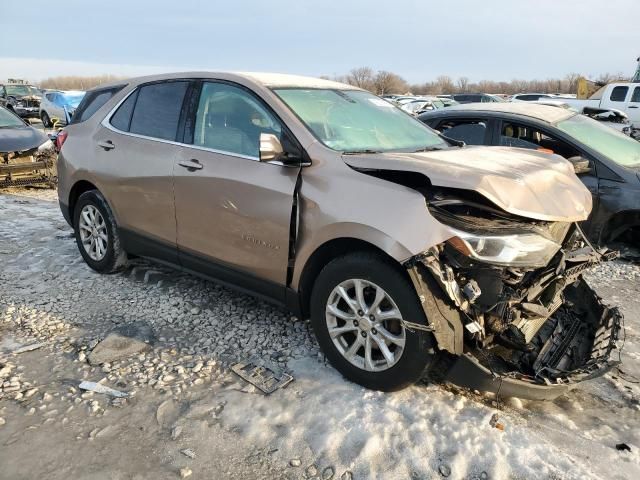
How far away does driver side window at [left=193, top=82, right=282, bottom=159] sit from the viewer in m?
3.44

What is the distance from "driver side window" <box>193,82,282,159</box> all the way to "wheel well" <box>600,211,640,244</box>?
146 inches

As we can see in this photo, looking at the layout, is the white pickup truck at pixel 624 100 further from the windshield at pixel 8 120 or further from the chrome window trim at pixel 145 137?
the chrome window trim at pixel 145 137

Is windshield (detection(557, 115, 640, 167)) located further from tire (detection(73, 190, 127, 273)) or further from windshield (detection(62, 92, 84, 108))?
windshield (detection(62, 92, 84, 108))

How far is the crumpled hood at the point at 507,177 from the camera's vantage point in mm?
2684

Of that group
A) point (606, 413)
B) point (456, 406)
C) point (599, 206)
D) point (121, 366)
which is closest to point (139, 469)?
point (121, 366)

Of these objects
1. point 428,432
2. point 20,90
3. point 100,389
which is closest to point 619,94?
point 428,432

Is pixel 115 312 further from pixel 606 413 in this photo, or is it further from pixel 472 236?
pixel 606 413

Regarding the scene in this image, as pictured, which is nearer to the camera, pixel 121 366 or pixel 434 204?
pixel 434 204

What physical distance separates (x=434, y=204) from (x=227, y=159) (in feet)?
4.95

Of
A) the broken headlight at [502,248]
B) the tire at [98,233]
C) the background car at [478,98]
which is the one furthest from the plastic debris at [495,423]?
the background car at [478,98]

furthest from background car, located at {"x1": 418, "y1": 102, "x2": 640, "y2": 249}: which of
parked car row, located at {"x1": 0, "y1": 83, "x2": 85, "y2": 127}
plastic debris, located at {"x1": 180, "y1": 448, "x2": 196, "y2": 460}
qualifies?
parked car row, located at {"x1": 0, "y1": 83, "x2": 85, "y2": 127}

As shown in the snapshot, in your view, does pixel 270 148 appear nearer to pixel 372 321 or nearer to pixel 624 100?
pixel 372 321

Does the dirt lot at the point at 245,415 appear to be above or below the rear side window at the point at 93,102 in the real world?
below

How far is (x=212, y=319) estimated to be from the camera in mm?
3984
